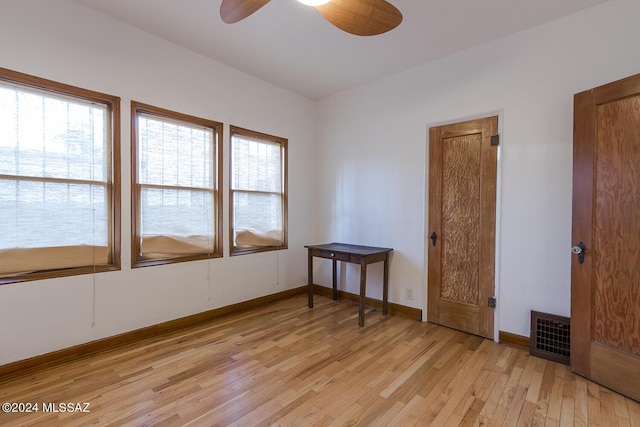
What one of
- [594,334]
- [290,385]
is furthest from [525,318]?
[290,385]

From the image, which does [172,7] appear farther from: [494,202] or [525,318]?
[525,318]

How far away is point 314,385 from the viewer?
6.72ft

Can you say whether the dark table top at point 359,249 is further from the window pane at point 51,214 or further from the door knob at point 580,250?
the window pane at point 51,214

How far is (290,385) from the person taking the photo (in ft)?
6.70

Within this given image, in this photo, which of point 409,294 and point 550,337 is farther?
point 409,294

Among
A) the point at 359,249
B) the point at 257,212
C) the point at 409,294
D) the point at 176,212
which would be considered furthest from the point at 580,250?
the point at 176,212

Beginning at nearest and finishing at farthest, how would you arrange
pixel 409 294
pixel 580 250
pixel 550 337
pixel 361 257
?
pixel 580 250 < pixel 550 337 < pixel 361 257 < pixel 409 294

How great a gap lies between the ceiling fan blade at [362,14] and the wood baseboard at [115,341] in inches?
117

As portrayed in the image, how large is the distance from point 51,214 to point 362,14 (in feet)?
8.86

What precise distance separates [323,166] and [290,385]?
2971mm

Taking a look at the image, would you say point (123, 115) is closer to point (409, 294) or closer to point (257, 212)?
point (257, 212)

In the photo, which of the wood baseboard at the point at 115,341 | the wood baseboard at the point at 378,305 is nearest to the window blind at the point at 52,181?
the wood baseboard at the point at 115,341

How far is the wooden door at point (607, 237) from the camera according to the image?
6.28 ft

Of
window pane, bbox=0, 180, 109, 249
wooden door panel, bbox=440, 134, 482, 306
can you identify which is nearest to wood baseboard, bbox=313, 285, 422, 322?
wooden door panel, bbox=440, 134, 482, 306
